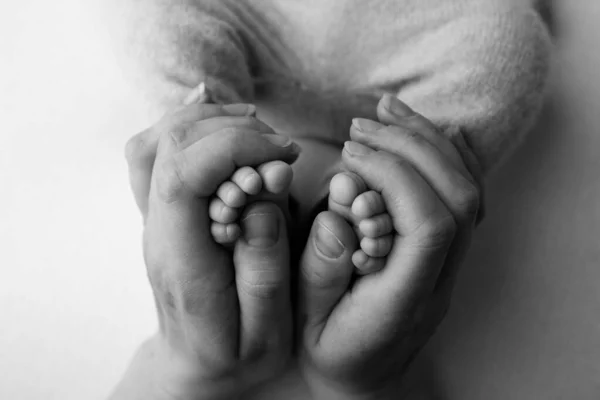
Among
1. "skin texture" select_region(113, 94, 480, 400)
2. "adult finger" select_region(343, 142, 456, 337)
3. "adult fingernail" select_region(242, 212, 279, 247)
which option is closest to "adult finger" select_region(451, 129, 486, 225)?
"skin texture" select_region(113, 94, 480, 400)

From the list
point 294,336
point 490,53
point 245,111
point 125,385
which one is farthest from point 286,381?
point 490,53

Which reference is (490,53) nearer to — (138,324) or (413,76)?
(413,76)

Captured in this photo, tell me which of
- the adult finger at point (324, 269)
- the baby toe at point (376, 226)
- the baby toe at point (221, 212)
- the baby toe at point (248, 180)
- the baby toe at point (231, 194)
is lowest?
the adult finger at point (324, 269)

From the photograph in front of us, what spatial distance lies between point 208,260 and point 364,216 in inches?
4.9

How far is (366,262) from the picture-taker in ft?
1.55

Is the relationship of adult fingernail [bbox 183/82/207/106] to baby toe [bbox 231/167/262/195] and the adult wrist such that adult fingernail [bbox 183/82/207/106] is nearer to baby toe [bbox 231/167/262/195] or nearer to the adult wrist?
baby toe [bbox 231/167/262/195]

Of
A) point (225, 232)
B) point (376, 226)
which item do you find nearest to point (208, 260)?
point (225, 232)

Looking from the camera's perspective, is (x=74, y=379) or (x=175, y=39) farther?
(x=74, y=379)

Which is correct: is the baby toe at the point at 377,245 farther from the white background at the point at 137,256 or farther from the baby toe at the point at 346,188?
the white background at the point at 137,256

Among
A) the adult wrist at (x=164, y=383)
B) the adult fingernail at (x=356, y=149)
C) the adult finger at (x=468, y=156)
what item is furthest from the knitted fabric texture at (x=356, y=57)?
the adult wrist at (x=164, y=383)

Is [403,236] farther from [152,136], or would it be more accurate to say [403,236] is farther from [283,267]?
[152,136]

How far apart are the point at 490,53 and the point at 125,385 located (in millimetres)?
476

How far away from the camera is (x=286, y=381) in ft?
1.91

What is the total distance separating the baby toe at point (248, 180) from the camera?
0.43 meters
